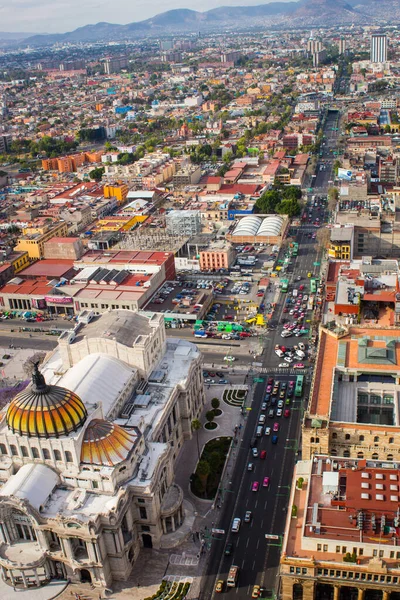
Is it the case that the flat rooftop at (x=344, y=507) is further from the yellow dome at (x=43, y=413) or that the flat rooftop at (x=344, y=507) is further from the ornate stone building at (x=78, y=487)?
the yellow dome at (x=43, y=413)

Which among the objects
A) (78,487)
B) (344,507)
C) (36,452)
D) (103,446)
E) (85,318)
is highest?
(85,318)

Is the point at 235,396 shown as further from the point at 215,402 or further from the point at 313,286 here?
the point at 313,286

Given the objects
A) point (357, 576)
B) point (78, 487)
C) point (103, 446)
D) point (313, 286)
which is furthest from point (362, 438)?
point (313, 286)

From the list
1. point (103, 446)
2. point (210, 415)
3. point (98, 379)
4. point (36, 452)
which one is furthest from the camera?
point (210, 415)

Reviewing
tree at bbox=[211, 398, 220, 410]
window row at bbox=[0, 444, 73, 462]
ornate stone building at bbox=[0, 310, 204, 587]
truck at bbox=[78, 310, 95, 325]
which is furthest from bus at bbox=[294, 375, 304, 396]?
window row at bbox=[0, 444, 73, 462]

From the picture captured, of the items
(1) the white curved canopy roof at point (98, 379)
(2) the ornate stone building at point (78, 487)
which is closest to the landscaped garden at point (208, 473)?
(2) the ornate stone building at point (78, 487)

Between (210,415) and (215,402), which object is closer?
(210,415)

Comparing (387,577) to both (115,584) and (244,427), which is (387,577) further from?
(244,427)
